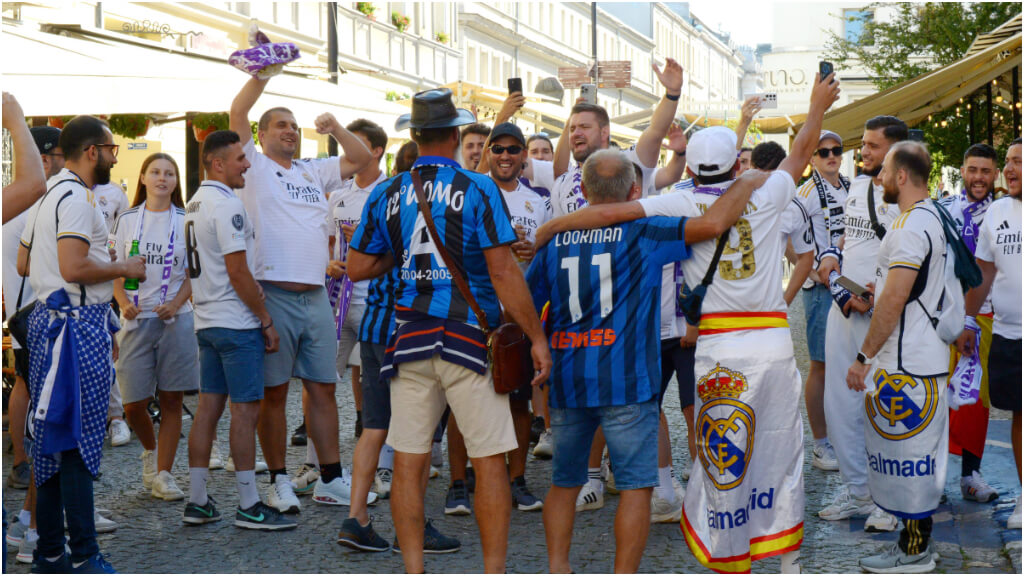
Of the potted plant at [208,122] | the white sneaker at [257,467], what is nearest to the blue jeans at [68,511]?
the white sneaker at [257,467]

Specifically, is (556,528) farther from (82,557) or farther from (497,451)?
(82,557)

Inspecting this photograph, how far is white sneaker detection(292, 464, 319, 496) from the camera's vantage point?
261 inches

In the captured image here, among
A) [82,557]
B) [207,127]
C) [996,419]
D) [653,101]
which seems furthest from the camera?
[653,101]

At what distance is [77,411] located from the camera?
481cm

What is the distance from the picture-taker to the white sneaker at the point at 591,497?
618cm

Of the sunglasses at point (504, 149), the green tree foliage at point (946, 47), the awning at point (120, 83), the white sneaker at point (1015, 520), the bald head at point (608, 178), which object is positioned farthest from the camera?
the green tree foliage at point (946, 47)

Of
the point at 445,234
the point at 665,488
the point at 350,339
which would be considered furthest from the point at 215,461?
the point at 445,234

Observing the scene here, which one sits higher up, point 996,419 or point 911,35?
point 911,35

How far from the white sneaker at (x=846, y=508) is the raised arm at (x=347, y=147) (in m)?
3.29

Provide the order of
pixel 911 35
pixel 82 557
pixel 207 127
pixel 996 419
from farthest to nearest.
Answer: pixel 911 35 → pixel 207 127 → pixel 996 419 → pixel 82 557

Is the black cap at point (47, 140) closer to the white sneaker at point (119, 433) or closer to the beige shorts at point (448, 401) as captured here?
the beige shorts at point (448, 401)

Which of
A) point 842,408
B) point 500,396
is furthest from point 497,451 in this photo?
point 842,408

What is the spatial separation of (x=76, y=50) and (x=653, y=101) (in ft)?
208

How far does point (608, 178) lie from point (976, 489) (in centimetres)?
310
